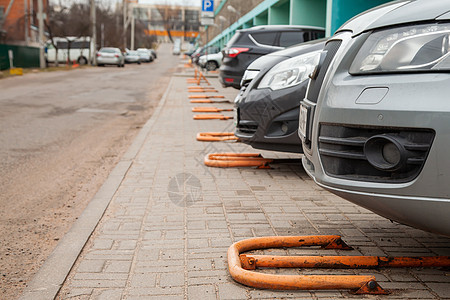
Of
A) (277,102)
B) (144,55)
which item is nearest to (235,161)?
(277,102)

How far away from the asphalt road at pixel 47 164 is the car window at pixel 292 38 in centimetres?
367

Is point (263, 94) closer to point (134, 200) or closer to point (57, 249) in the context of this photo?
point (134, 200)

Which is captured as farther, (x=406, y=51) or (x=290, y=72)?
(x=290, y=72)

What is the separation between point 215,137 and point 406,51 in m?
5.73

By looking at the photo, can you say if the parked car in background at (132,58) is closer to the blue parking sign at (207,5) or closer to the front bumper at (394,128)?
the blue parking sign at (207,5)

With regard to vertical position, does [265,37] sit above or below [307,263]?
above

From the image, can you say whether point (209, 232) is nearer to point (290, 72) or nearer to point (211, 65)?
point (290, 72)

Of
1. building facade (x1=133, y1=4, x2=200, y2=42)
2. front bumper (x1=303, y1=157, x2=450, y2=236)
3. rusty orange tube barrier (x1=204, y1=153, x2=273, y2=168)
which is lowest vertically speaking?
rusty orange tube barrier (x1=204, y1=153, x2=273, y2=168)

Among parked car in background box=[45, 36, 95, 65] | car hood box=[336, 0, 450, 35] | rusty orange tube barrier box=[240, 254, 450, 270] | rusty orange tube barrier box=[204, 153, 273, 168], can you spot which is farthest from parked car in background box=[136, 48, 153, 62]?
rusty orange tube barrier box=[240, 254, 450, 270]

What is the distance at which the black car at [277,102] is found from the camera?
5.27 metres

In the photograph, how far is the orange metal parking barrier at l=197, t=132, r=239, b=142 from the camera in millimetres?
7989

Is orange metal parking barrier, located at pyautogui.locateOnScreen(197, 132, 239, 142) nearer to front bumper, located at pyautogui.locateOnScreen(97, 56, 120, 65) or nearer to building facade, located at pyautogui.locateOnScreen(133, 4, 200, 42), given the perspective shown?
front bumper, located at pyautogui.locateOnScreen(97, 56, 120, 65)

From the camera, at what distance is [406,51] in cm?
258

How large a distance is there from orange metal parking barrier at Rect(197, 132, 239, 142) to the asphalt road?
1199 millimetres
